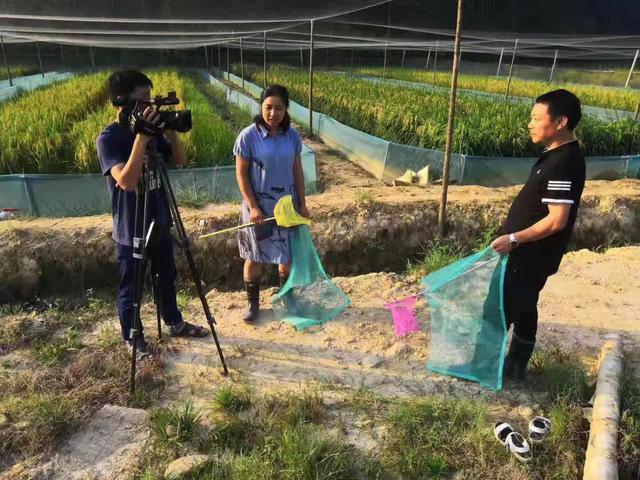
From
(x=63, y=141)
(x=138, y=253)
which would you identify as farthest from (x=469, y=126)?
(x=138, y=253)

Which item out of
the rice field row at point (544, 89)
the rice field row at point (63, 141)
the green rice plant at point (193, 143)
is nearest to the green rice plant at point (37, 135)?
the rice field row at point (63, 141)

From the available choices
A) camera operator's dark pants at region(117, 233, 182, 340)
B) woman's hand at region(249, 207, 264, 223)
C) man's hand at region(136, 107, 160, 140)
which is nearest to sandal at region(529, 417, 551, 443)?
woman's hand at region(249, 207, 264, 223)

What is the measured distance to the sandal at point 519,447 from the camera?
6.42ft

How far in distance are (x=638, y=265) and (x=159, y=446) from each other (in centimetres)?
390

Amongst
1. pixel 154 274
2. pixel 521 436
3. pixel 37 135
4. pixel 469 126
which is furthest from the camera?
pixel 469 126

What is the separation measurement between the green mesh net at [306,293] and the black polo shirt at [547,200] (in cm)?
113

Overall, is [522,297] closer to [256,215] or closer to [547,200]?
[547,200]

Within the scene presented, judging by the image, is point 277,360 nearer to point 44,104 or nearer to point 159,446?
point 159,446

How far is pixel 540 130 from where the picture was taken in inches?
78.0

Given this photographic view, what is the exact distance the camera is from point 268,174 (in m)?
2.68

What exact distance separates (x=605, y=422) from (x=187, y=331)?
2209mm

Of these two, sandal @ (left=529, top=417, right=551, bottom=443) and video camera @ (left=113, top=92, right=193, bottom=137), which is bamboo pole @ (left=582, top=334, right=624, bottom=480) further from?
video camera @ (left=113, top=92, right=193, bottom=137)

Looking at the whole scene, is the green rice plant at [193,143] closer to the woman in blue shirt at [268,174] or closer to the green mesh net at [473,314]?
the woman in blue shirt at [268,174]

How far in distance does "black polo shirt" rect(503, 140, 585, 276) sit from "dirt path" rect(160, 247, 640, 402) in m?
0.74
